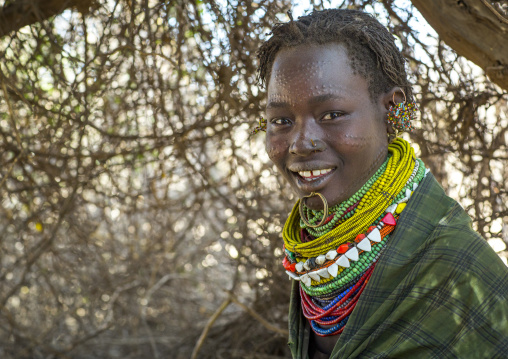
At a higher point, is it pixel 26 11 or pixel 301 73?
pixel 26 11

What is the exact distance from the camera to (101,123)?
3.46 metres

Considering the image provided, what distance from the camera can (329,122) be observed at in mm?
1654

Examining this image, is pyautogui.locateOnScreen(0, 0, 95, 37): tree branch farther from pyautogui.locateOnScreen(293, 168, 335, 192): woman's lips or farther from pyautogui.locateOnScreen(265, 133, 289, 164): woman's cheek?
pyautogui.locateOnScreen(293, 168, 335, 192): woman's lips

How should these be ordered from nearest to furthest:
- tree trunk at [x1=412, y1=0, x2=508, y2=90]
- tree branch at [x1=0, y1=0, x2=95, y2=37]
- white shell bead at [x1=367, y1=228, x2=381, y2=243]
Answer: white shell bead at [x1=367, y1=228, x2=381, y2=243] → tree trunk at [x1=412, y1=0, x2=508, y2=90] → tree branch at [x1=0, y1=0, x2=95, y2=37]

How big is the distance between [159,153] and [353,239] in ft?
6.57

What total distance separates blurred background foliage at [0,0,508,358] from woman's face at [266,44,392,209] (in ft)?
3.12

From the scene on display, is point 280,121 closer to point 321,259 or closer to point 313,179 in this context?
point 313,179

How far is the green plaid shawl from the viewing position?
4.85 ft

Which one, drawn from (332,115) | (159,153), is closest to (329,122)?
(332,115)

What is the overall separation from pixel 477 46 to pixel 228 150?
6.39ft

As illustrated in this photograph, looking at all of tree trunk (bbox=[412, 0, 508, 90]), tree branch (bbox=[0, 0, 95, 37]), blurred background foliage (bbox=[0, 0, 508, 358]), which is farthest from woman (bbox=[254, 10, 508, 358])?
tree branch (bbox=[0, 0, 95, 37])

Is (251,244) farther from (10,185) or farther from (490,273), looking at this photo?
(490,273)

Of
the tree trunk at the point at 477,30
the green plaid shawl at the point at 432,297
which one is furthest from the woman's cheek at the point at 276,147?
the tree trunk at the point at 477,30

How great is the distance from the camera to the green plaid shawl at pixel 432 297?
1.48 meters
